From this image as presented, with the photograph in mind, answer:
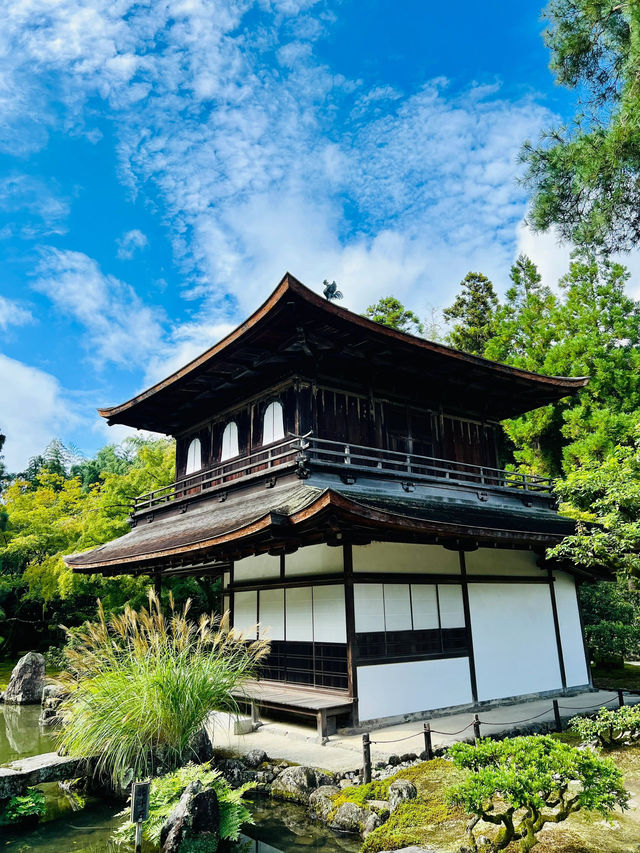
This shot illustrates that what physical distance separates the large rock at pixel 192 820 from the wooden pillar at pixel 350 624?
3.69m

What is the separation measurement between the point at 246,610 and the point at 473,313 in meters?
27.8

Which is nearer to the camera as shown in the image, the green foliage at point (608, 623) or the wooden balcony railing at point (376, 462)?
the wooden balcony railing at point (376, 462)

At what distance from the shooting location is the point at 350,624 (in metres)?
8.97

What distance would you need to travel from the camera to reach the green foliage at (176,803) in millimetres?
5230

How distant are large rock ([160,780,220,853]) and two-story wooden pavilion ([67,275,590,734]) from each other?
131 inches

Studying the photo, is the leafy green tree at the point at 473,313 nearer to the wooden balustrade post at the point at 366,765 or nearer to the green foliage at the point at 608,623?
the green foliage at the point at 608,623

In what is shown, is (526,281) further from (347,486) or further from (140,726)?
(140,726)

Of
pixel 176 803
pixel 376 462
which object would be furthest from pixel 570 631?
pixel 176 803

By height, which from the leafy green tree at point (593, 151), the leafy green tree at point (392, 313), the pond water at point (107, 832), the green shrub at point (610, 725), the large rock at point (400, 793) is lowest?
the pond water at point (107, 832)

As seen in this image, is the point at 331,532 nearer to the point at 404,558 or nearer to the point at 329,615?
the point at 329,615

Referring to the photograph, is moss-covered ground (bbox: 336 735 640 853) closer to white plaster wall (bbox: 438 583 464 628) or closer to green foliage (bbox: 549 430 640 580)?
green foliage (bbox: 549 430 640 580)

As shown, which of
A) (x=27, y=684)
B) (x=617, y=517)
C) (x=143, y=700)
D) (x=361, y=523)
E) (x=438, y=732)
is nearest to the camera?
(x=143, y=700)

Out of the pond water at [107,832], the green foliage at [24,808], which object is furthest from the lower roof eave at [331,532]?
the green foliage at [24,808]

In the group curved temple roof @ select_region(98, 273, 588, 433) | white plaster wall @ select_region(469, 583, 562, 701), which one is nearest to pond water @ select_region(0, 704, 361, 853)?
white plaster wall @ select_region(469, 583, 562, 701)
